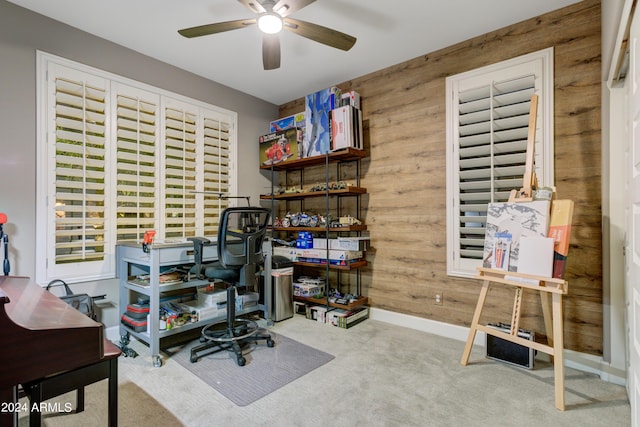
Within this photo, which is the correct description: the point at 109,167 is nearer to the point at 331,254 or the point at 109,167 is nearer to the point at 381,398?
the point at 331,254

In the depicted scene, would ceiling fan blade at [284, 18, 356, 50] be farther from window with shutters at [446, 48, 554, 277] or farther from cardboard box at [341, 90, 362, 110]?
window with shutters at [446, 48, 554, 277]

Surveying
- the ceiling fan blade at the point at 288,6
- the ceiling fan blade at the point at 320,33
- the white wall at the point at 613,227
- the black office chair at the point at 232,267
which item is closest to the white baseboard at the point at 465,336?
the white wall at the point at 613,227

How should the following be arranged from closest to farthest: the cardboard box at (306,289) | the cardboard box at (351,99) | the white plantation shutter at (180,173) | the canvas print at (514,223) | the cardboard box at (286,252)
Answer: the canvas print at (514,223)
the white plantation shutter at (180,173)
the cardboard box at (351,99)
the cardboard box at (306,289)
the cardboard box at (286,252)

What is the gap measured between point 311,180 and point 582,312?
3004mm

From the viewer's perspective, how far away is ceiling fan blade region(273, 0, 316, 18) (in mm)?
1958

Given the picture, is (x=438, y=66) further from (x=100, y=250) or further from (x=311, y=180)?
(x=100, y=250)

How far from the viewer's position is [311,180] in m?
4.15

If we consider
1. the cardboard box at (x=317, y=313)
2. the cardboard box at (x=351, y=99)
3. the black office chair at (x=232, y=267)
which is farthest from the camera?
the cardboard box at (x=351, y=99)

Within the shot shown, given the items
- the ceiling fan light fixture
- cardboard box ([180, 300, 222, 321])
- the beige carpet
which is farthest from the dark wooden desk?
the ceiling fan light fixture

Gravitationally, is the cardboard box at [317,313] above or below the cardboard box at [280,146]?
below

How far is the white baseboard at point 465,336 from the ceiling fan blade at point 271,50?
8.74 ft

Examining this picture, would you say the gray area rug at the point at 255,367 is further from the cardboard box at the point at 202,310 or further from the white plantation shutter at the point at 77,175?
the white plantation shutter at the point at 77,175

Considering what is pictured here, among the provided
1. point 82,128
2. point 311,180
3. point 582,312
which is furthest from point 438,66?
point 82,128

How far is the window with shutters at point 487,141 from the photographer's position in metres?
2.49
